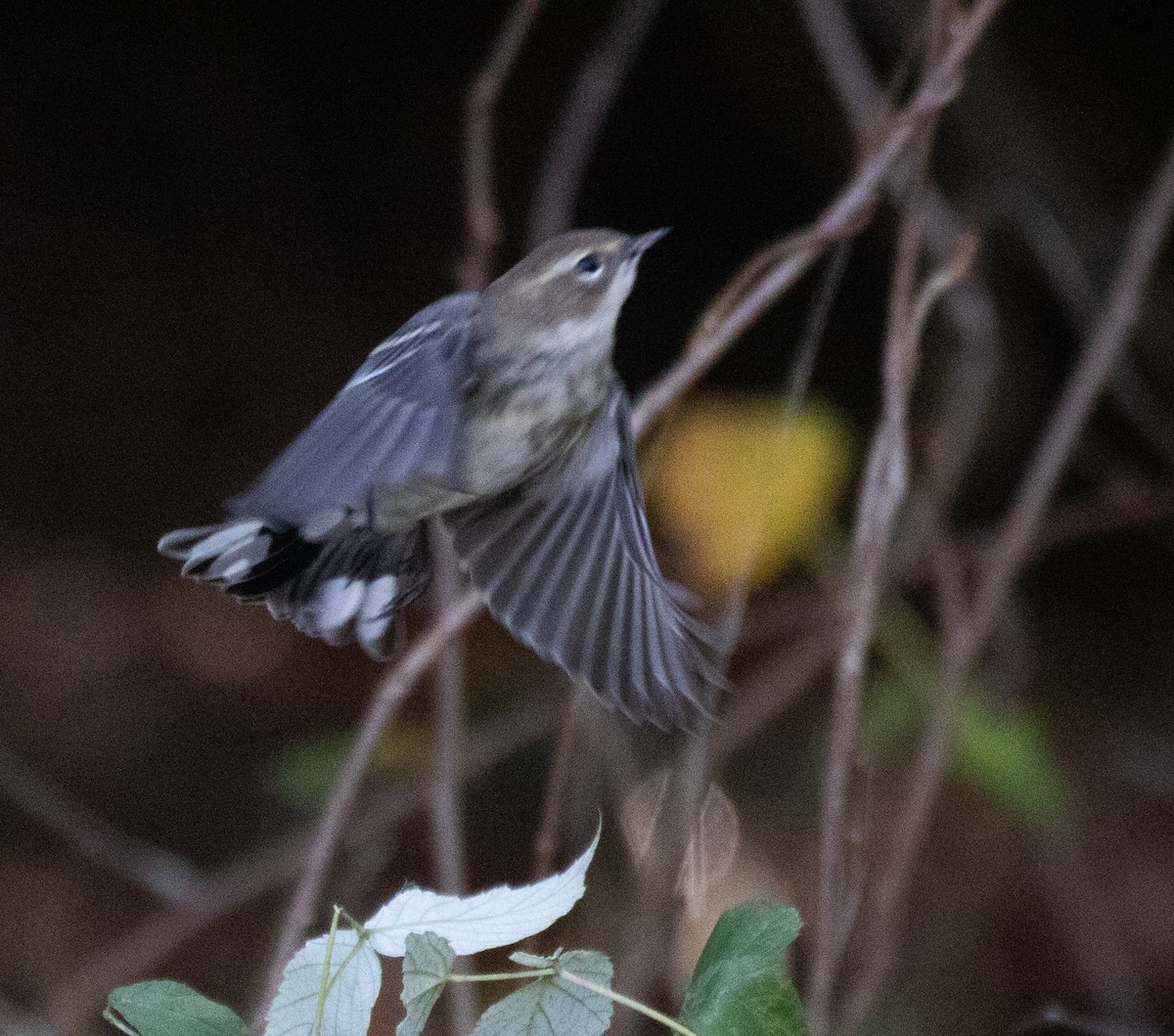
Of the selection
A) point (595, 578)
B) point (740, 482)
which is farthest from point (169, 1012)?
point (740, 482)

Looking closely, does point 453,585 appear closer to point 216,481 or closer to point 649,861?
point 649,861

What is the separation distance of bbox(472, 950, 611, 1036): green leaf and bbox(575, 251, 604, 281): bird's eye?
0.43 metres

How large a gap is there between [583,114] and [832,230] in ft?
2.28

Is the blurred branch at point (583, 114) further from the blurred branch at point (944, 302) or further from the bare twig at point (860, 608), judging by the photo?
the bare twig at point (860, 608)

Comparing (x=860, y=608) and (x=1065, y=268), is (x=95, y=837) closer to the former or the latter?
(x=860, y=608)

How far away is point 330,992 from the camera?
616 millimetres

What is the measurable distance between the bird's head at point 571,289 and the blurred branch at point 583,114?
0.86m

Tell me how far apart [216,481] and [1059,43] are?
151 centimetres

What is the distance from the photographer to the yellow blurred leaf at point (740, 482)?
210 cm

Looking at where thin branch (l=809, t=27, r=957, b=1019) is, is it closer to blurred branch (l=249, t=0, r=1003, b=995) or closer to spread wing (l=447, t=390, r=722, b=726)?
blurred branch (l=249, t=0, r=1003, b=995)

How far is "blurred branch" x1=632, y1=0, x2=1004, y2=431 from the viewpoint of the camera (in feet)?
3.90

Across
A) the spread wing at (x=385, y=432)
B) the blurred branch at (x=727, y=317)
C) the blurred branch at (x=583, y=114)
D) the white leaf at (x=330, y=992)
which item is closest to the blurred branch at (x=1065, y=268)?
the blurred branch at (x=583, y=114)

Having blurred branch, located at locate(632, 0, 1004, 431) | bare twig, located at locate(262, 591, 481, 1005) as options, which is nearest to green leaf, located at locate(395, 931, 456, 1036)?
bare twig, located at locate(262, 591, 481, 1005)

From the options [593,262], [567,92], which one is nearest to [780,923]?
[593,262]
